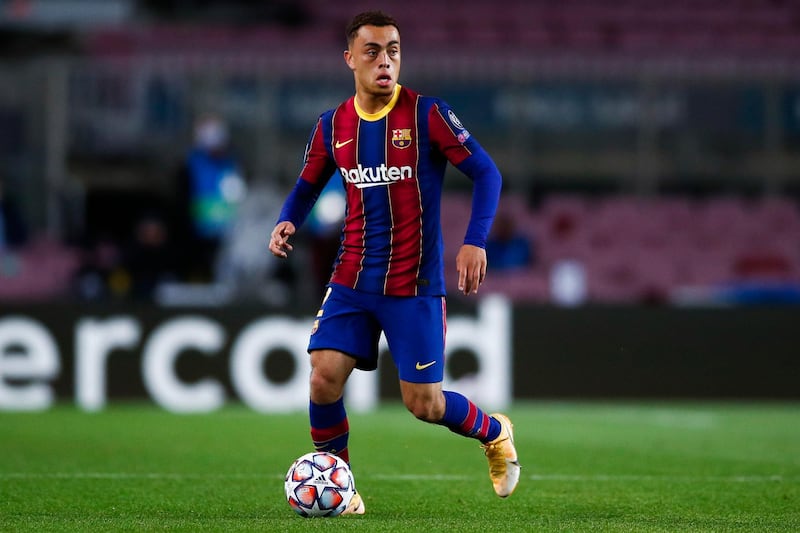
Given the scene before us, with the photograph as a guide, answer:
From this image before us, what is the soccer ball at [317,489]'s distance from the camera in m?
5.17

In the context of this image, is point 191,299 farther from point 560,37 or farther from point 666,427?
point 560,37

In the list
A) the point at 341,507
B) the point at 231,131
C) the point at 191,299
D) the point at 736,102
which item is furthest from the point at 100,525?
the point at 736,102

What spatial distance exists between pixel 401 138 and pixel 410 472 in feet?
7.80

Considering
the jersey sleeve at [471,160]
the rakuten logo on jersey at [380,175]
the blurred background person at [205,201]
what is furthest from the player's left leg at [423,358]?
the blurred background person at [205,201]

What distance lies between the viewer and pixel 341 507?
5.22m

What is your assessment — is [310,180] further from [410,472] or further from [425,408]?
[410,472]

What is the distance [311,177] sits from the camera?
216 inches

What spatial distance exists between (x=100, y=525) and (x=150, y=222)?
28.5 ft

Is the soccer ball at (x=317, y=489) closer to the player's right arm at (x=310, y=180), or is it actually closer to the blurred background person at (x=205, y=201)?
the player's right arm at (x=310, y=180)

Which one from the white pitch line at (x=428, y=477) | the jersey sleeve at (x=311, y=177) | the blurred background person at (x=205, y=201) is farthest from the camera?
the blurred background person at (x=205, y=201)

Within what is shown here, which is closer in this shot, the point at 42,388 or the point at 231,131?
the point at 42,388

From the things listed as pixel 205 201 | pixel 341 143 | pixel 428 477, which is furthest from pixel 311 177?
pixel 205 201

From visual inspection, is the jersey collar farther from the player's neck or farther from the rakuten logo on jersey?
the rakuten logo on jersey

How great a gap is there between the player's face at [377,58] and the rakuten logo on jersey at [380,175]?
0.96ft
